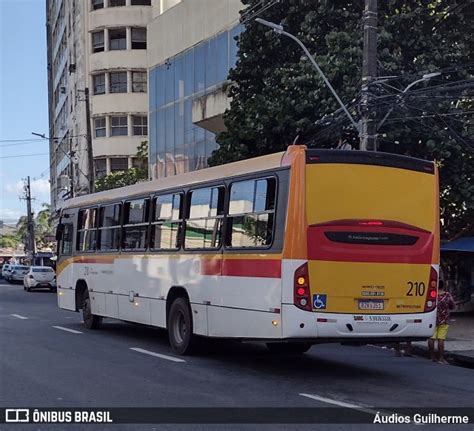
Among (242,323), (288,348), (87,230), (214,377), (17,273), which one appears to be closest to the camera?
(214,377)

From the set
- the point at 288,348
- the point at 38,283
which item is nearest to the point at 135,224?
the point at 288,348

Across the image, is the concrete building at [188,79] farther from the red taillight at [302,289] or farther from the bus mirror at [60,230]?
the red taillight at [302,289]

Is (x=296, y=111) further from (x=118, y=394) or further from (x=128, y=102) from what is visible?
(x=128, y=102)

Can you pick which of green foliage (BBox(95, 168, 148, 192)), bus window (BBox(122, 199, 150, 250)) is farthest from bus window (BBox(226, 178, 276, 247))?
green foliage (BBox(95, 168, 148, 192))

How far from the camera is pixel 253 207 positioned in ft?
34.1

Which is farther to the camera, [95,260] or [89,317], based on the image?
[89,317]

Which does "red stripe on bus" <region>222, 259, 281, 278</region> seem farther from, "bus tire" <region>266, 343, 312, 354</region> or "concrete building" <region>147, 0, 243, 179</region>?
"concrete building" <region>147, 0, 243, 179</region>

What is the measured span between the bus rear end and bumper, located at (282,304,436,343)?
1 cm

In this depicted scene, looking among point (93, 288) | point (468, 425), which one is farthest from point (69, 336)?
point (468, 425)

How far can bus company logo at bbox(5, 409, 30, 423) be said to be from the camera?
749cm

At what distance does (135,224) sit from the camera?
1412 cm

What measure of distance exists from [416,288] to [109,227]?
24.3 ft

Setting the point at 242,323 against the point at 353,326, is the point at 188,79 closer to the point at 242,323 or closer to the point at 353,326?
the point at 242,323

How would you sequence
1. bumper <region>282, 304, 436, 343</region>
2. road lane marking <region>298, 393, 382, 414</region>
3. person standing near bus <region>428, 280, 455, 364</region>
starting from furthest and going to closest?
person standing near bus <region>428, 280, 455, 364</region> → bumper <region>282, 304, 436, 343</region> → road lane marking <region>298, 393, 382, 414</region>
